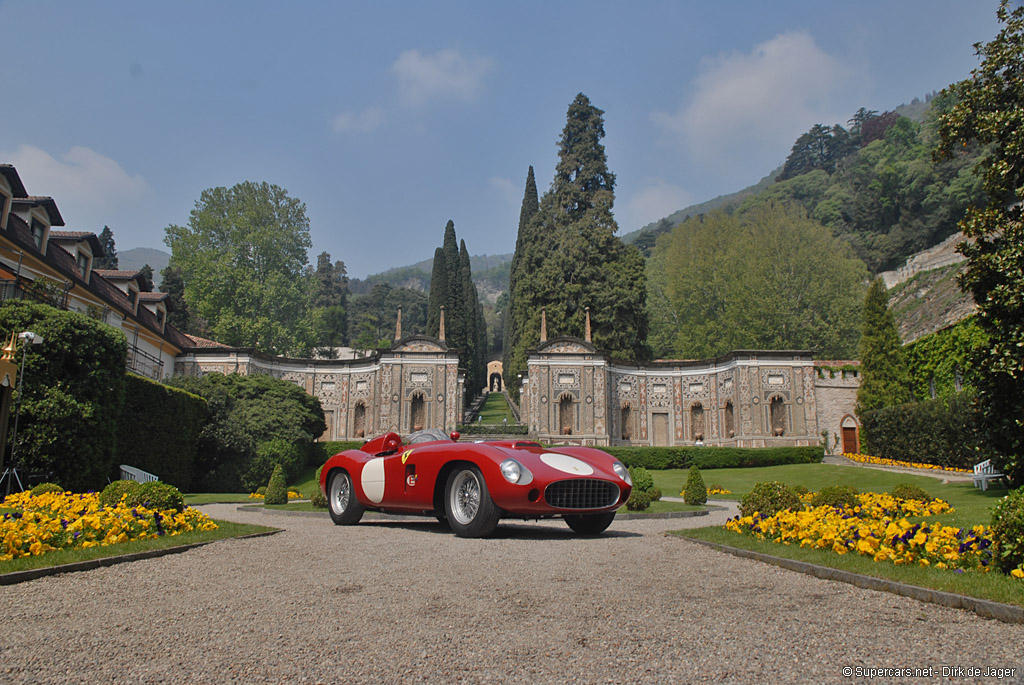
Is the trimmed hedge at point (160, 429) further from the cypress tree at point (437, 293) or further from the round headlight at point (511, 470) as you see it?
the cypress tree at point (437, 293)

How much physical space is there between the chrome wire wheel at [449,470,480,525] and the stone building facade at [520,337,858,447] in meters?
30.2

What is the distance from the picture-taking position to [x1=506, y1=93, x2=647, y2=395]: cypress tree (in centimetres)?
4503

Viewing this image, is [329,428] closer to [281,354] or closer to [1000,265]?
[281,354]

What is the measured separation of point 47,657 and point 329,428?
133 feet

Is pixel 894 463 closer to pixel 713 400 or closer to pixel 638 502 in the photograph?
pixel 713 400

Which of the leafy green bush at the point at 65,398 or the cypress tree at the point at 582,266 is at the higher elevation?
the cypress tree at the point at 582,266

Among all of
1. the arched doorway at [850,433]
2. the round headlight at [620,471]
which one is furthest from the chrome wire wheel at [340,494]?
the arched doorway at [850,433]

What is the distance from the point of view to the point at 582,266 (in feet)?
151

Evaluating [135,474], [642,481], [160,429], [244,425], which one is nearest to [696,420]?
[244,425]

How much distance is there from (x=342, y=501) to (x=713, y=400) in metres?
34.7

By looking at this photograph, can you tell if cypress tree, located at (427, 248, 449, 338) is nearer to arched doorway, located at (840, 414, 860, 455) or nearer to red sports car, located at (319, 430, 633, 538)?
arched doorway, located at (840, 414, 860, 455)

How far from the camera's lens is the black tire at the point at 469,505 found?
25.9ft

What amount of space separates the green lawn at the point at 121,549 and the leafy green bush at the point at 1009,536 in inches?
288

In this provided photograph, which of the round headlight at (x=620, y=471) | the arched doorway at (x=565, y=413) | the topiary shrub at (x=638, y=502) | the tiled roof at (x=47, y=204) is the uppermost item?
the tiled roof at (x=47, y=204)
